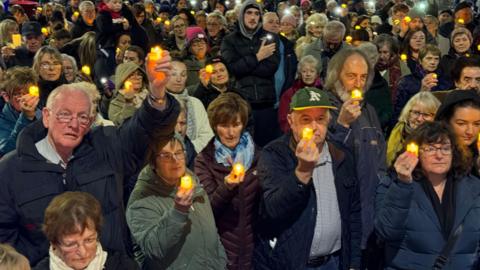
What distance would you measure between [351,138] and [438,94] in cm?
149

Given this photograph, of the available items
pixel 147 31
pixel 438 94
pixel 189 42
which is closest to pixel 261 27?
pixel 189 42

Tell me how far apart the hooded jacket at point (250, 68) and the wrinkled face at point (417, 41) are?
6.63 ft

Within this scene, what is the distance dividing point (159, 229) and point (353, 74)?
7.12ft

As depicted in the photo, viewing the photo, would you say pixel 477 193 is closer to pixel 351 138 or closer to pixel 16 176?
pixel 351 138

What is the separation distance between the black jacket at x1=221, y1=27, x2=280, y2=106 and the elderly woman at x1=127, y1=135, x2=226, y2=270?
3426mm

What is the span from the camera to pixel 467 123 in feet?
14.8

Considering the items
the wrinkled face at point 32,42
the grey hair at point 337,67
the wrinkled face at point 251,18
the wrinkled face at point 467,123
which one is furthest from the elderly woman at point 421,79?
the wrinkled face at point 32,42

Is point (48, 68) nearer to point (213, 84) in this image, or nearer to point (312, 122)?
point (213, 84)

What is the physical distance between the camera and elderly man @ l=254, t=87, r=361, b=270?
3.77 metres

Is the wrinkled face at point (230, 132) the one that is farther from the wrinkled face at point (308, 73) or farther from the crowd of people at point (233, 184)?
the wrinkled face at point (308, 73)

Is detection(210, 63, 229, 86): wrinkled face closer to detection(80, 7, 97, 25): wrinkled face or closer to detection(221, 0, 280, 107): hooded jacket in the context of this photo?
detection(221, 0, 280, 107): hooded jacket

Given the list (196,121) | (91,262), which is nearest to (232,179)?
(91,262)

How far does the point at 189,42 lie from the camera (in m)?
8.50

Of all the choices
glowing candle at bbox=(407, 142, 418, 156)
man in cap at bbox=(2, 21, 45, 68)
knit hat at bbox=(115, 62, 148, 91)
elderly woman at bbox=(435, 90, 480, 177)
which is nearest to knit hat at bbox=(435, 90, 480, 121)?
elderly woman at bbox=(435, 90, 480, 177)
